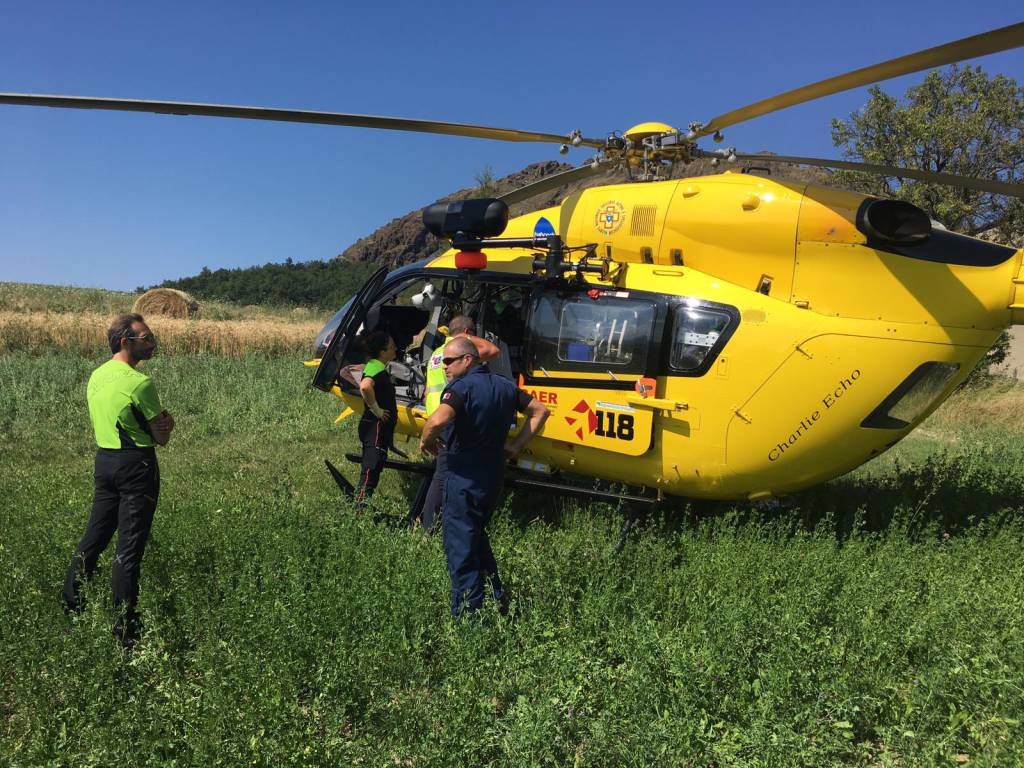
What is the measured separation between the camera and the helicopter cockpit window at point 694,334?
5.30 m

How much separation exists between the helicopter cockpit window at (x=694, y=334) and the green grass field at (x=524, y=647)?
1284mm

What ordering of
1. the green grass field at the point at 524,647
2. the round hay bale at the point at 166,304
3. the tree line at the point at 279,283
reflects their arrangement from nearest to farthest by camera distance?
the green grass field at the point at 524,647 < the round hay bale at the point at 166,304 < the tree line at the point at 279,283

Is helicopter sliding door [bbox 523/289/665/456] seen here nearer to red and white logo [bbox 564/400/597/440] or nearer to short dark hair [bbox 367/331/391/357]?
red and white logo [bbox 564/400/597/440]

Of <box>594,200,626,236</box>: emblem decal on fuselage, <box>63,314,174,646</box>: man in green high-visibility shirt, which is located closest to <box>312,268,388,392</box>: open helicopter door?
<box>594,200,626,236</box>: emblem decal on fuselage

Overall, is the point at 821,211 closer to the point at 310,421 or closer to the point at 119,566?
the point at 119,566

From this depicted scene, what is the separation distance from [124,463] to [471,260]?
330cm

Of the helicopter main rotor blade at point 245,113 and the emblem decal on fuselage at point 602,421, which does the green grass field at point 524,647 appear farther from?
the helicopter main rotor blade at point 245,113

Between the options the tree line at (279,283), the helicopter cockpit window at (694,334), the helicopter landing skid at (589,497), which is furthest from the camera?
the tree line at (279,283)

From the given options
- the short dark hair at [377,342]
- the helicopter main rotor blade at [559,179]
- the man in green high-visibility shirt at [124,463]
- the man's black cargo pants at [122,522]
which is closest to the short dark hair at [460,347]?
the man in green high-visibility shirt at [124,463]

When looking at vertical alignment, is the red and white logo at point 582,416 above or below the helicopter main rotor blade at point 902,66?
below

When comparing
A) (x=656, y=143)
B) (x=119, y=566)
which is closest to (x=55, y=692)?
(x=119, y=566)

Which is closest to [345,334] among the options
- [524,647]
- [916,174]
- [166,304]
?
[524,647]

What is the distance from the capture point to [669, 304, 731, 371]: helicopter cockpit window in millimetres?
5305

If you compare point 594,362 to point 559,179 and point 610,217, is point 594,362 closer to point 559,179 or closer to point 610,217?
point 610,217
